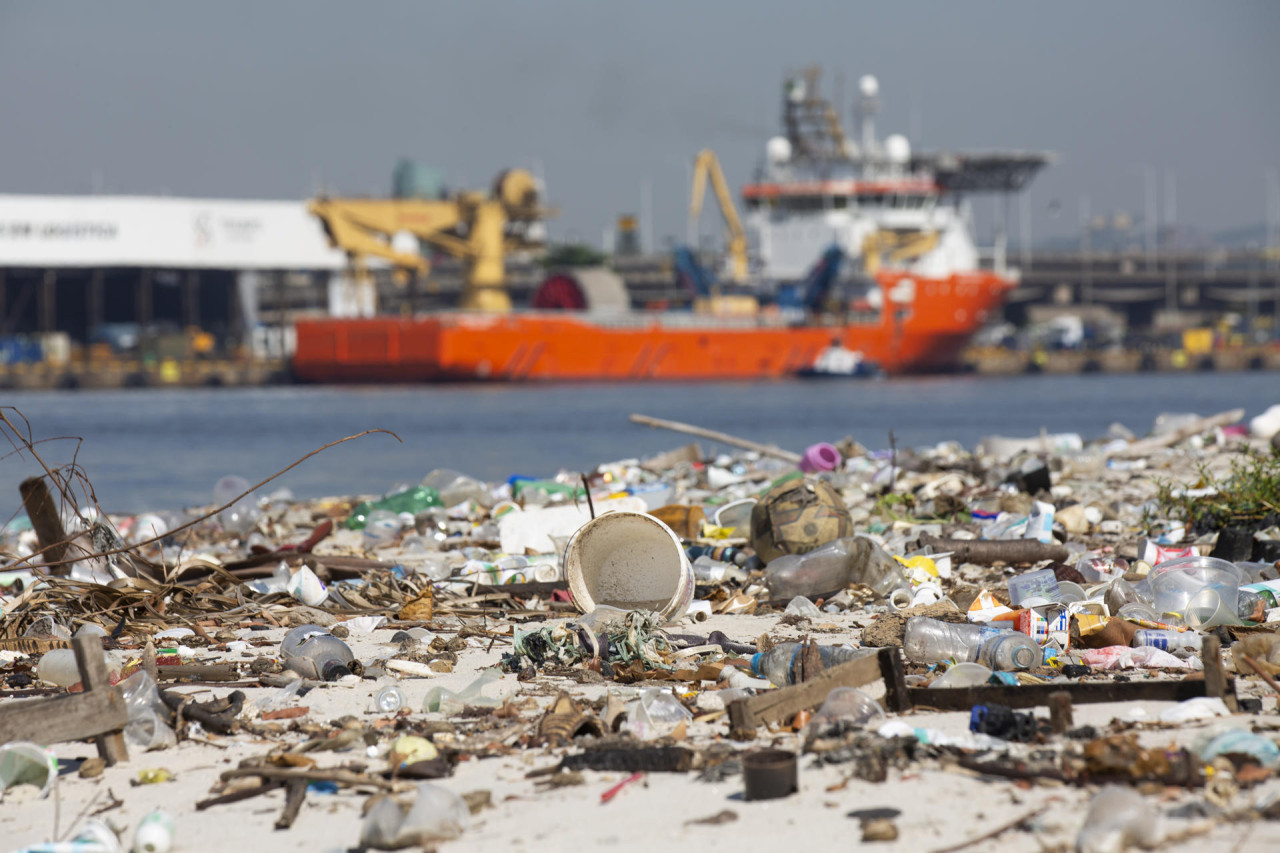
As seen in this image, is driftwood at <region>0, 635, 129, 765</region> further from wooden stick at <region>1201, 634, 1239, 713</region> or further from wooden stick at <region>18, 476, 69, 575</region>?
wooden stick at <region>1201, 634, 1239, 713</region>

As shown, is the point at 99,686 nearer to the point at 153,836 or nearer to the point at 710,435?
the point at 153,836

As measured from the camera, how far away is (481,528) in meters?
7.21

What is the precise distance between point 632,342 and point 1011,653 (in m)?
40.0

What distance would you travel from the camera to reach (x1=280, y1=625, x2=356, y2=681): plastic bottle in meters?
3.89

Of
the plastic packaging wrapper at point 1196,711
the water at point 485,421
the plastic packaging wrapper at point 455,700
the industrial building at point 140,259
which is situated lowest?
the water at point 485,421

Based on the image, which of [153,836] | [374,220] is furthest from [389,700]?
[374,220]

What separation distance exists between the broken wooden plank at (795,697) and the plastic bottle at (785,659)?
406mm

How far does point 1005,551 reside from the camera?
5684mm

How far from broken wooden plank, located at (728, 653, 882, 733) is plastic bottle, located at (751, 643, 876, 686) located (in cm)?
41

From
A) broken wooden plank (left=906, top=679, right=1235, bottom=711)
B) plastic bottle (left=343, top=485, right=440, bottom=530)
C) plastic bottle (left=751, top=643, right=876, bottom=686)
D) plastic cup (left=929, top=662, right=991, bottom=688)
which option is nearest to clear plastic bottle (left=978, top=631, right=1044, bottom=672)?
plastic cup (left=929, top=662, right=991, bottom=688)

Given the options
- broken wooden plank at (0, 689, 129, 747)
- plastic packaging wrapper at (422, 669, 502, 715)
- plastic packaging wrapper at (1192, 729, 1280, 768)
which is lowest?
plastic packaging wrapper at (422, 669, 502, 715)

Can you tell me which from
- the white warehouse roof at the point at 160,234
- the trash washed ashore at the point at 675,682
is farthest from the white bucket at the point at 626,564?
the white warehouse roof at the point at 160,234

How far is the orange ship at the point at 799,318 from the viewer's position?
139 ft

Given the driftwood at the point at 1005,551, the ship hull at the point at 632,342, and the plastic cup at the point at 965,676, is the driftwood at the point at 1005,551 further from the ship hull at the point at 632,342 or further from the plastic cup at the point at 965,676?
the ship hull at the point at 632,342
